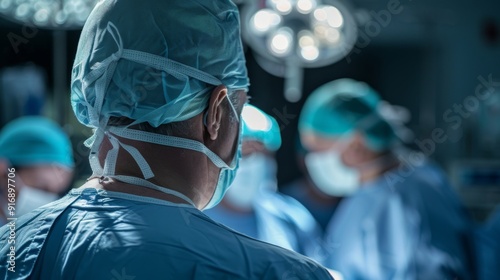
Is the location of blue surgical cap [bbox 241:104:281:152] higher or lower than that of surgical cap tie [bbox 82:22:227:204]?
lower

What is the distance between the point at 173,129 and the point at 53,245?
0.28m

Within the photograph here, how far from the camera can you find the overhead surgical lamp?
346 cm

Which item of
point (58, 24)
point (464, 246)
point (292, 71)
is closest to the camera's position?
point (58, 24)

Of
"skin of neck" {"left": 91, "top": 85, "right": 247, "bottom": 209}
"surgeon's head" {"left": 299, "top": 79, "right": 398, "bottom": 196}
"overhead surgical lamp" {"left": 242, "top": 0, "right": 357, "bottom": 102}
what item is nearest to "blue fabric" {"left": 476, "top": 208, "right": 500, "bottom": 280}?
"surgeon's head" {"left": 299, "top": 79, "right": 398, "bottom": 196}

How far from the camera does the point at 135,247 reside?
3.72ft

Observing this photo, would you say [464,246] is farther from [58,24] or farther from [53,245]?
[53,245]

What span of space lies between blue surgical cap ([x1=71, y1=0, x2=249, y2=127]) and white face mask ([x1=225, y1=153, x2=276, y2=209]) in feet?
6.66

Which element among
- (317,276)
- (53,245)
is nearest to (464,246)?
(317,276)

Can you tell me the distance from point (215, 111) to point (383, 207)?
219 centimetres

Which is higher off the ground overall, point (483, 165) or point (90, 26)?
point (90, 26)

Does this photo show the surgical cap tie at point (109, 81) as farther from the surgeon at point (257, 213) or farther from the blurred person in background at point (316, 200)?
the blurred person in background at point (316, 200)

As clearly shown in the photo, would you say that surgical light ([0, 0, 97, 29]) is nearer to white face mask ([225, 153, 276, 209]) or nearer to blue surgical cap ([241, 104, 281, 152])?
blue surgical cap ([241, 104, 281, 152])

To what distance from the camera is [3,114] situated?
14.0 feet

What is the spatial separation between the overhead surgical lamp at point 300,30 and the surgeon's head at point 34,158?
1069 mm
